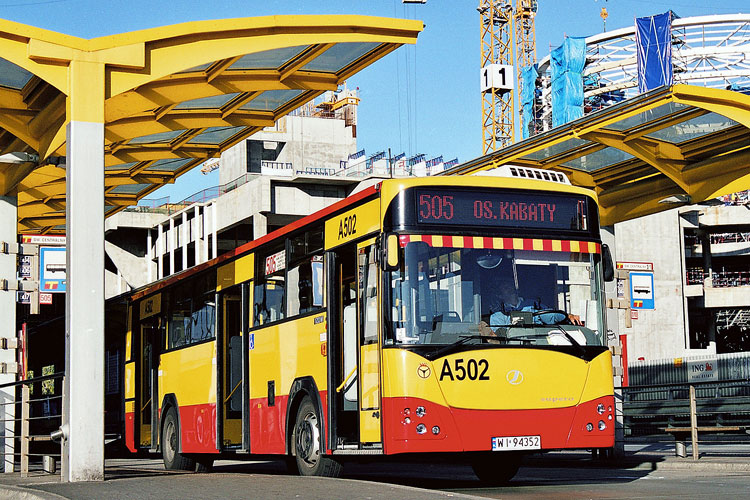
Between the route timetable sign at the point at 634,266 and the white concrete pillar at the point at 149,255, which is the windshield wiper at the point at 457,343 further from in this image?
the white concrete pillar at the point at 149,255

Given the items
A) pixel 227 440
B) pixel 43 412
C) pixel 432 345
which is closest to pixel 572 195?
pixel 432 345

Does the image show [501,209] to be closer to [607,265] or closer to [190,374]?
[607,265]

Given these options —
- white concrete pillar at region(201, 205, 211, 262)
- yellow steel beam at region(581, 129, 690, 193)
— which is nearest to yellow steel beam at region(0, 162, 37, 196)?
yellow steel beam at region(581, 129, 690, 193)

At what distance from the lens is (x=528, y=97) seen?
83.6 m

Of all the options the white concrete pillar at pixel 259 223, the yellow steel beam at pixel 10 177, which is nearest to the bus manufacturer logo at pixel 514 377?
the yellow steel beam at pixel 10 177

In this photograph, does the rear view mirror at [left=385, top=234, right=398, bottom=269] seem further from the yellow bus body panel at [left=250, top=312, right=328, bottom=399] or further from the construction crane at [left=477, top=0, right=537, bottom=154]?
the construction crane at [left=477, top=0, right=537, bottom=154]

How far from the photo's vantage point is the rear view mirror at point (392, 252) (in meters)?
12.0

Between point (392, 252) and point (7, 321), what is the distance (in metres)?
9.09

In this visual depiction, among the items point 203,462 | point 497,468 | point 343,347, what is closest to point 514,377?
point 343,347

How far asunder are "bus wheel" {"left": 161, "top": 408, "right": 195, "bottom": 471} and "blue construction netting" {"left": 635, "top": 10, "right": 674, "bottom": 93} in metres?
47.9

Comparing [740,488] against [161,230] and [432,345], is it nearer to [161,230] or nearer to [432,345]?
[432,345]

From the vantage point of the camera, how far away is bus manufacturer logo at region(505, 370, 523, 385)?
483 inches

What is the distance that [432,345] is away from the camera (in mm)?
12117

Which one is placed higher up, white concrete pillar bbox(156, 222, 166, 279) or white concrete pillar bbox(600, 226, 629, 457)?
white concrete pillar bbox(156, 222, 166, 279)
